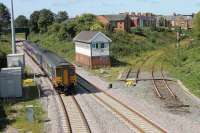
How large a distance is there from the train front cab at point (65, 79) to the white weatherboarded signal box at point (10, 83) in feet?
9.88

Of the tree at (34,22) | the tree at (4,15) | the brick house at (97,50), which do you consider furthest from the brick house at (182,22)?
the brick house at (97,50)

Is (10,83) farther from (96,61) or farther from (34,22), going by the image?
(34,22)

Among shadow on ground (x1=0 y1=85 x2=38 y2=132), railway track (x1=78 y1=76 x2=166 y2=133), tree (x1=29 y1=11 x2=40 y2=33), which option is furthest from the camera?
tree (x1=29 y1=11 x2=40 y2=33)

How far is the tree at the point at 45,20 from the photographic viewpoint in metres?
126

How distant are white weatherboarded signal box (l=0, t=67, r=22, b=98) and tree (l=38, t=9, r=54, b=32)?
9136 cm

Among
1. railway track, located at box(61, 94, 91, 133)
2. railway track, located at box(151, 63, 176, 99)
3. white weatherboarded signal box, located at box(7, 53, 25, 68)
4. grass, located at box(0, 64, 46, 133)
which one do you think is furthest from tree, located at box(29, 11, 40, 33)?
railway track, located at box(61, 94, 91, 133)

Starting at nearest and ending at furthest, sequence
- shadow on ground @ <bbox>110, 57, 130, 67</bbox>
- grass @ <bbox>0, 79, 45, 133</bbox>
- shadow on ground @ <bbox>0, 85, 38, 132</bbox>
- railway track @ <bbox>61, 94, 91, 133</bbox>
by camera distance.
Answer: railway track @ <bbox>61, 94, 91, 133</bbox>
grass @ <bbox>0, 79, 45, 133</bbox>
shadow on ground @ <bbox>0, 85, 38, 132</bbox>
shadow on ground @ <bbox>110, 57, 130, 67</bbox>

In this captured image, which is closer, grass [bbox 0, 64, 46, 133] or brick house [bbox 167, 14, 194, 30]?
grass [bbox 0, 64, 46, 133]

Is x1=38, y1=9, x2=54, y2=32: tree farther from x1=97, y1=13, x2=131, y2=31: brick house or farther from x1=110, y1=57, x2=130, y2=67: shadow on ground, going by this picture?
x1=110, y1=57, x2=130, y2=67: shadow on ground

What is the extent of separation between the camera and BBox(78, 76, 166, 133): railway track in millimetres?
23505

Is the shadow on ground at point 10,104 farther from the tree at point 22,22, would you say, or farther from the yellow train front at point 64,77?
the tree at point 22,22

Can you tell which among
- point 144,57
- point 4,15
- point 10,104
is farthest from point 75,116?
point 4,15

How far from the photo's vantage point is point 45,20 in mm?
125750

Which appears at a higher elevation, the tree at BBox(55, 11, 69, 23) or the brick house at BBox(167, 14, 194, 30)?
the tree at BBox(55, 11, 69, 23)
